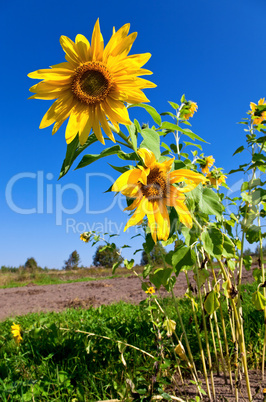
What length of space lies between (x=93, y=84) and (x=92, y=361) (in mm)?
1840

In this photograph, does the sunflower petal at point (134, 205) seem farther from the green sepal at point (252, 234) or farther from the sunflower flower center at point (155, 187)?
the green sepal at point (252, 234)

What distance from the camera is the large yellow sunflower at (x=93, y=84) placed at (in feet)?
2.80

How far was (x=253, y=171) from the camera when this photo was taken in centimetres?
171

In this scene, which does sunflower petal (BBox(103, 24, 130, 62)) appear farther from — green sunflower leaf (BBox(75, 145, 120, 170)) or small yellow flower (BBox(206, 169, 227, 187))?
small yellow flower (BBox(206, 169, 227, 187))

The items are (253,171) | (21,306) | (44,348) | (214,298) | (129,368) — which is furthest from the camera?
(21,306)

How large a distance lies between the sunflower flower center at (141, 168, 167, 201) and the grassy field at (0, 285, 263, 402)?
0.80m

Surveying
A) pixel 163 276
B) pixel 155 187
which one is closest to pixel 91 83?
pixel 155 187

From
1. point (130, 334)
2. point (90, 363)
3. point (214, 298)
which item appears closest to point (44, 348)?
point (90, 363)

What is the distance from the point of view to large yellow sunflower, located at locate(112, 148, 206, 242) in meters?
0.94

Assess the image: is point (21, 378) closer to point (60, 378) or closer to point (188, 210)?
point (60, 378)

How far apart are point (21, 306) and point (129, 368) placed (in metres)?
4.18

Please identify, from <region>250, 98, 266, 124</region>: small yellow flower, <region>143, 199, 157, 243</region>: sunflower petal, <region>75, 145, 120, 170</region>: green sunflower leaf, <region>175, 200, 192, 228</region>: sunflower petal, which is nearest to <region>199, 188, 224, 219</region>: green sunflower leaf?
<region>175, 200, 192, 228</region>: sunflower petal

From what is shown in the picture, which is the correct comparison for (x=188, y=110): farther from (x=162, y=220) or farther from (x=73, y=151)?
(x=73, y=151)

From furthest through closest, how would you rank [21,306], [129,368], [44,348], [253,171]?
[21,306], [44,348], [129,368], [253,171]
